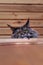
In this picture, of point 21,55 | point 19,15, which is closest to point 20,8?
point 19,15

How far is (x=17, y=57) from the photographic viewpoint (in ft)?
1.70

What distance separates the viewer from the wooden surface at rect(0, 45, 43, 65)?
484 mm

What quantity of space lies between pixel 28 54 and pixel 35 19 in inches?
65.8

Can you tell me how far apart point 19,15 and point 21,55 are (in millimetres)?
1661

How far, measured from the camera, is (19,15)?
217 centimetres

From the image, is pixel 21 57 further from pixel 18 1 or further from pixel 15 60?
pixel 18 1

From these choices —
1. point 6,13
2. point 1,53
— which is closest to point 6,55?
point 1,53

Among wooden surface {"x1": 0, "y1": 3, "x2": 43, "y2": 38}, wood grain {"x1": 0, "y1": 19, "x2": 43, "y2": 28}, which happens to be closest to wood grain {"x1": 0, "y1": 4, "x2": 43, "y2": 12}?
wooden surface {"x1": 0, "y1": 3, "x2": 43, "y2": 38}

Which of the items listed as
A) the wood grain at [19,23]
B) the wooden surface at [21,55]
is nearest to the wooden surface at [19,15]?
the wood grain at [19,23]

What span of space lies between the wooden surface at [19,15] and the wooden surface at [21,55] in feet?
5.16

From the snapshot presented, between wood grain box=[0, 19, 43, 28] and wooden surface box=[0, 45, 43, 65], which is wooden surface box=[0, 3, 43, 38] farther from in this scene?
wooden surface box=[0, 45, 43, 65]

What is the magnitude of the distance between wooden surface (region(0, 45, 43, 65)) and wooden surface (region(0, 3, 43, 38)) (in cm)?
157

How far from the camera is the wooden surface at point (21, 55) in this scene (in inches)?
19.0

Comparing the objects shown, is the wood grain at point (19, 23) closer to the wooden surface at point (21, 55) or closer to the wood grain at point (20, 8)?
the wood grain at point (20, 8)
